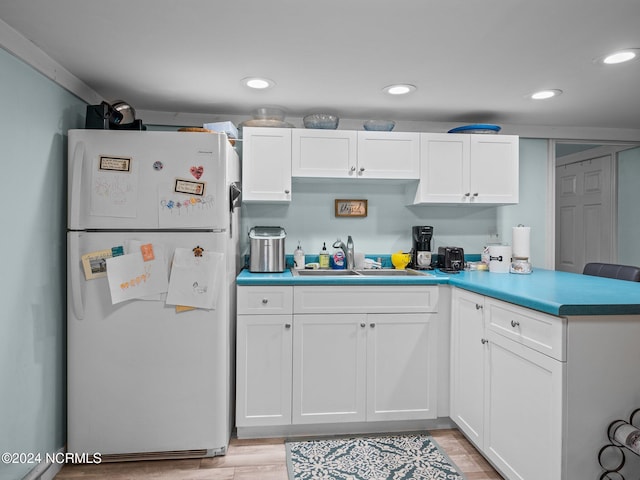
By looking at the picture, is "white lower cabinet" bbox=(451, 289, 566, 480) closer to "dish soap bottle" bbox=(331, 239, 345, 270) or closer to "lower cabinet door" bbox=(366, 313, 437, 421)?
"lower cabinet door" bbox=(366, 313, 437, 421)

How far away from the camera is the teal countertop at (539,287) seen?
1.51 metres

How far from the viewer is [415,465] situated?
2.14 meters

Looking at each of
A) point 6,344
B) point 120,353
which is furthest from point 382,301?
point 6,344

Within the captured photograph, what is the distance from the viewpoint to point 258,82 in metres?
A: 2.34

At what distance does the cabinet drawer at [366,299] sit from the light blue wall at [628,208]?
2.36 m

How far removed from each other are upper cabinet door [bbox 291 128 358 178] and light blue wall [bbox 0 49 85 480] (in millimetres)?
1368

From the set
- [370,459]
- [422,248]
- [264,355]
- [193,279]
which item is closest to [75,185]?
[193,279]

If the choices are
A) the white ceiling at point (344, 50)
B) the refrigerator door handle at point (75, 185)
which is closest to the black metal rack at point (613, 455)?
the white ceiling at point (344, 50)

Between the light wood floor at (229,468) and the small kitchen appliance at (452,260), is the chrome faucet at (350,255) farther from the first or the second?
the light wood floor at (229,468)

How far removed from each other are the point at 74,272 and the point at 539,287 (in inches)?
94.2

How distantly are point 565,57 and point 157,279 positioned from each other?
240 cm

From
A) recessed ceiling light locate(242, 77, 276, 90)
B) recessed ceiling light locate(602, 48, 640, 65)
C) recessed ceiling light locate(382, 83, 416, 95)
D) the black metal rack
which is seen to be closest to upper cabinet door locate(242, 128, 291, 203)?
recessed ceiling light locate(242, 77, 276, 90)

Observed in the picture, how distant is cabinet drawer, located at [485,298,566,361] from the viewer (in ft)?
5.00

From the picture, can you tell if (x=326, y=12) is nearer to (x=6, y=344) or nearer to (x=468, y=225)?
(x=6, y=344)
